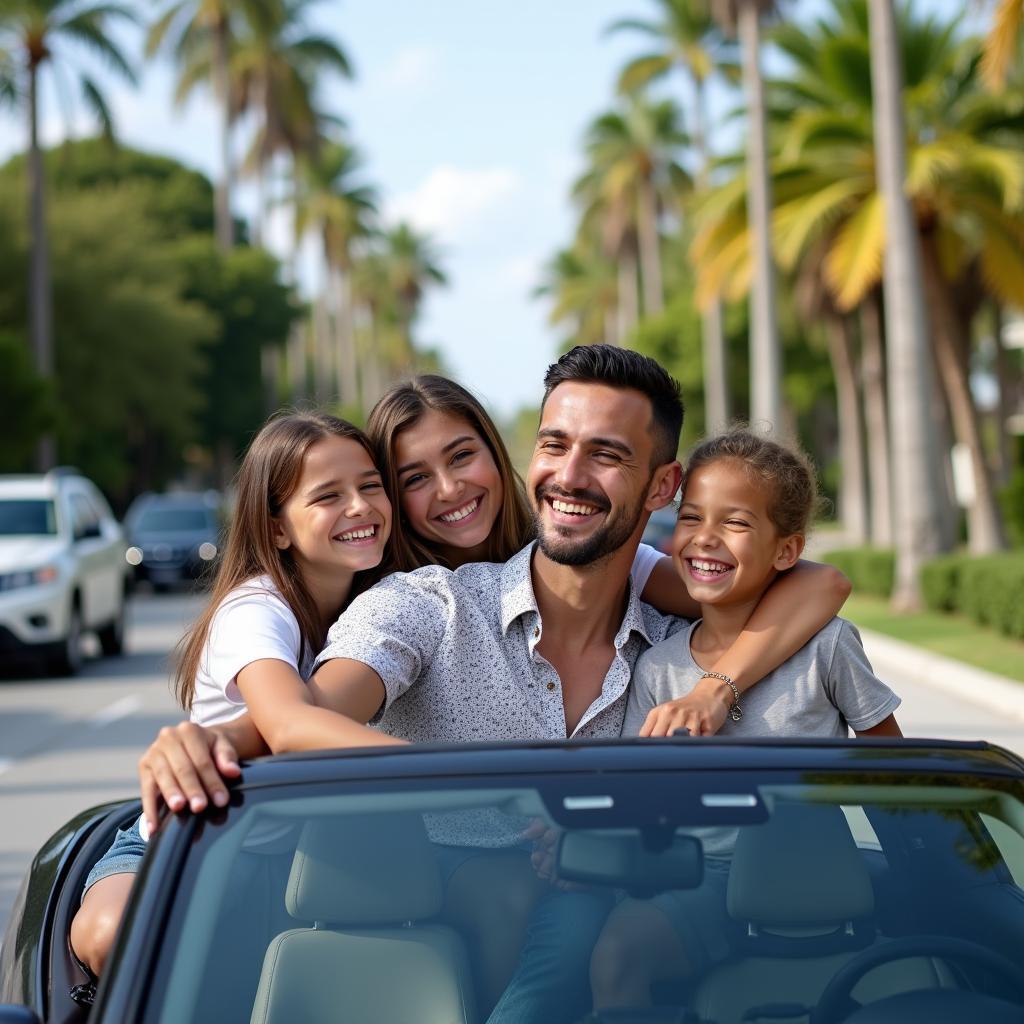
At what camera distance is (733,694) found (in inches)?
139

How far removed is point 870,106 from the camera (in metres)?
28.2

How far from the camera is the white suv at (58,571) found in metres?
16.5

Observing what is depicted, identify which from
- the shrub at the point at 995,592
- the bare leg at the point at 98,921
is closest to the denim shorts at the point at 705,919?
the bare leg at the point at 98,921

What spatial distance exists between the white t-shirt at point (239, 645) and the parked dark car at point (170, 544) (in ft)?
90.0

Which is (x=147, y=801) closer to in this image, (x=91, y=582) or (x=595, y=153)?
(x=91, y=582)

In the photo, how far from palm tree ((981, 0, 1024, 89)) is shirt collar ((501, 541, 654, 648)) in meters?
13.2

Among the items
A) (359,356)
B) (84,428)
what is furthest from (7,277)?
(359,356)

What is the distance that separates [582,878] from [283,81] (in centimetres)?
6338

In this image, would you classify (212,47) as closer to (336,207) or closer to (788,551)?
(336,207)

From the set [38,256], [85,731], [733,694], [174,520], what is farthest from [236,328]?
[733,694]

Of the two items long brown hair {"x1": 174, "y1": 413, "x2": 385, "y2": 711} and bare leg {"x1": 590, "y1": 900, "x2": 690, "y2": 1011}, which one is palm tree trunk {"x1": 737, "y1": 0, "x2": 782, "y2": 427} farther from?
bare leg {"x1": 590, "y1": 900, "x2": 690, "y2": 1011}

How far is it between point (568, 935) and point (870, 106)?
27.0 meters

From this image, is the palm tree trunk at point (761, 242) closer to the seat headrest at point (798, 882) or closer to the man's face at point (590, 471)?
the man's face at point (590, 471)

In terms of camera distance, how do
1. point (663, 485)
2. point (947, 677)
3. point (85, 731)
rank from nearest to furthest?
point (663, 485) < point (85, 731) < point (947, 677)
